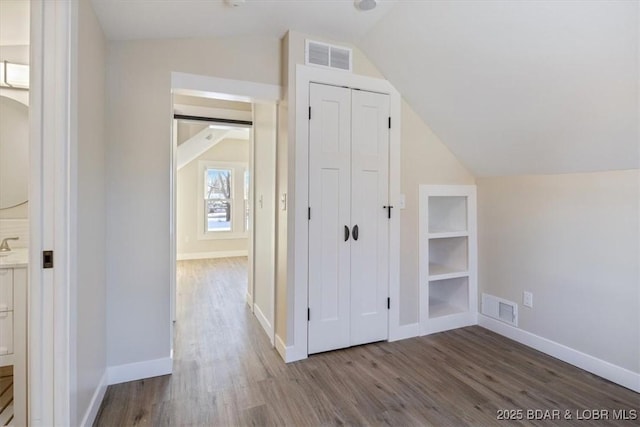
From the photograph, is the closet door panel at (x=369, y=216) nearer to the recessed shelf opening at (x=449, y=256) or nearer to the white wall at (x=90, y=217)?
the recessed shelf opening at (x=449, y=256)

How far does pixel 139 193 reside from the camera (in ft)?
7.37

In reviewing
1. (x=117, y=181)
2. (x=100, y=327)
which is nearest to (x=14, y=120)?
(x=117, y=181)

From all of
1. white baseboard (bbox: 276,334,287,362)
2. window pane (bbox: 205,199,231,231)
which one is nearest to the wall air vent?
white baseboard (bbox: 276,334,287,362)

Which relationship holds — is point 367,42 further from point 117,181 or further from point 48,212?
point 48,212

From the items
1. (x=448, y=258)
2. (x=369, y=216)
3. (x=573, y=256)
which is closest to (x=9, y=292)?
(x=369, y=216)

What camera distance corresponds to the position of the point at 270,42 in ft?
8.54

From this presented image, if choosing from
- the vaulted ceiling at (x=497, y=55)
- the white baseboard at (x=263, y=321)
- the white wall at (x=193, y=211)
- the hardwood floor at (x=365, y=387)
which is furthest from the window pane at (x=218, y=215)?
the vaulted ceiling at (x=497, y=55)

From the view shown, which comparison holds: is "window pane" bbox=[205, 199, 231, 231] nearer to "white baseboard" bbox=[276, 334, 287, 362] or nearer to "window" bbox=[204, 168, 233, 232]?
"window" bbox=[204, 168, 233, 232]

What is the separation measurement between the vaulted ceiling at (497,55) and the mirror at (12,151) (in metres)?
0.75

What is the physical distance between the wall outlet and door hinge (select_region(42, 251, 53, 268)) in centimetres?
339

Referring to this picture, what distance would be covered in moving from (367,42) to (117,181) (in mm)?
2197

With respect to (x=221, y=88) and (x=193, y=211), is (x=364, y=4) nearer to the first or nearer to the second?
(x=221, y=88)

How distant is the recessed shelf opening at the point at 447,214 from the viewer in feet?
11.1

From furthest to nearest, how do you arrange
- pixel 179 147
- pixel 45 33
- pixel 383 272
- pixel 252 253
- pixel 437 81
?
pixel 179 147, pixel 252 253, pixel 383 272, pixel 437 81, pixel 45 33
